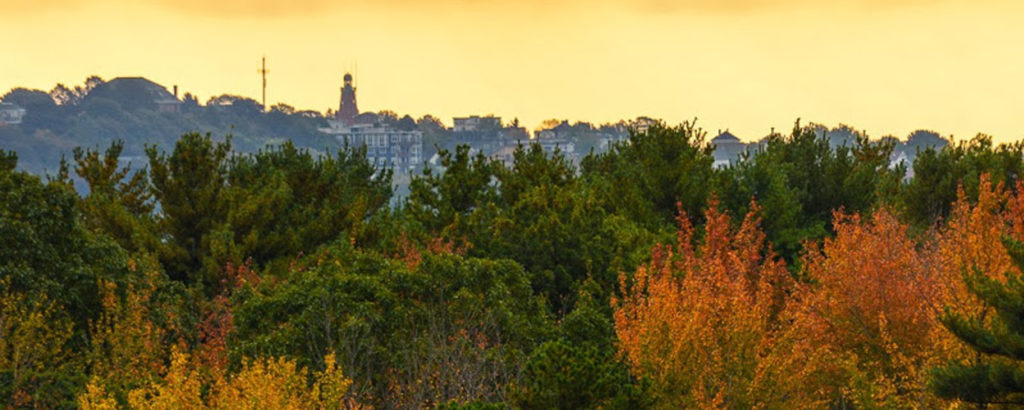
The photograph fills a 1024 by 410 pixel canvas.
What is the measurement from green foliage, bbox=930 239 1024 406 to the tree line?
0.04 metres

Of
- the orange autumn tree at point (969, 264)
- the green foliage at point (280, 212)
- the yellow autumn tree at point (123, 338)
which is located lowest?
the yellow autumn tree at point (123, 338)

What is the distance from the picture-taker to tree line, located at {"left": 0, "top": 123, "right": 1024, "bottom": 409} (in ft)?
79.2

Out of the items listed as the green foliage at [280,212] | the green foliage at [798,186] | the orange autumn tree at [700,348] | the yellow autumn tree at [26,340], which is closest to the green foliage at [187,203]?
the green foliage at [280,212]

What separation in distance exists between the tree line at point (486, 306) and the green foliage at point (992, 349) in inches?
1.5

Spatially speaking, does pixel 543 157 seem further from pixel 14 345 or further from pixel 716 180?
pixel 14 345

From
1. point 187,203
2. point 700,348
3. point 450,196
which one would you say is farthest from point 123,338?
point 450,196

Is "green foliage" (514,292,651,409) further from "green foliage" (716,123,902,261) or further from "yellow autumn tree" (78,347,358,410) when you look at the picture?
"green foliage" (716,123,902,261)

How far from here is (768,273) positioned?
111ft

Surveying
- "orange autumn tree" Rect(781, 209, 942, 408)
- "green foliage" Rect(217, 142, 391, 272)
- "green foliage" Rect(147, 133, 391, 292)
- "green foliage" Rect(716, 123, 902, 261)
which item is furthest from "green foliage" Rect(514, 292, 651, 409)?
"green foliage" Rect(716, 123, 902, 261)

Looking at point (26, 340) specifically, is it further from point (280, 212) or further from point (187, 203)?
point (280, 212)

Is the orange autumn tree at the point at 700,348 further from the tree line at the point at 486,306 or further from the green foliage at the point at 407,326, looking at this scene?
the green foliage at the point at 407,326

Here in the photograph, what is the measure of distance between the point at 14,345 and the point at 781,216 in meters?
25.3

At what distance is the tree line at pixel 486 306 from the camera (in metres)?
24.1

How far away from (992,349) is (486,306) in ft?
31.4
